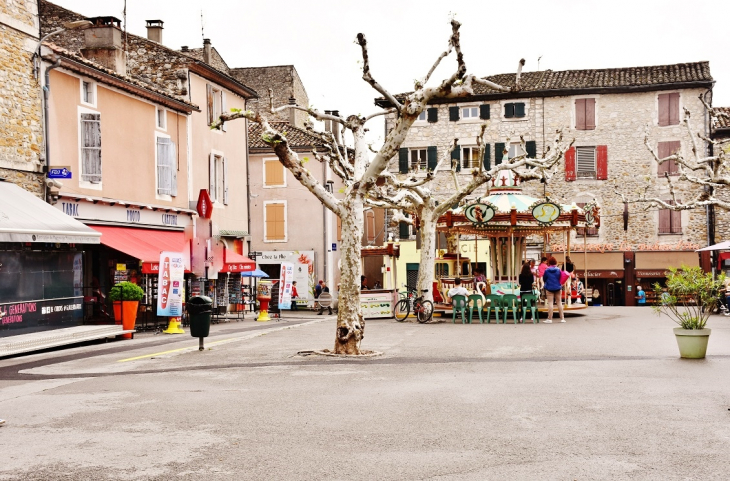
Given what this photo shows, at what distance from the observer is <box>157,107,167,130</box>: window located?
29922mm

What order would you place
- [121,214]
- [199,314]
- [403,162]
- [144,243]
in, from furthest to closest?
[403,162], [121,214], [144,243], [199,314]

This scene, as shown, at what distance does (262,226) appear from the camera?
50.1 m

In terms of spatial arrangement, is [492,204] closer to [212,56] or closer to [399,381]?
[399,381]

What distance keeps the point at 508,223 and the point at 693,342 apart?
15.0 metres

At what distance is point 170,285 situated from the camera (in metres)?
23.5

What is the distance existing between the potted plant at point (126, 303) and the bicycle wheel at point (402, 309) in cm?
855

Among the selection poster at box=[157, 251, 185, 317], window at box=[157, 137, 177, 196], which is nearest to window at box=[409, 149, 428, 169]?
window at box=[157, 137, 177, 196]

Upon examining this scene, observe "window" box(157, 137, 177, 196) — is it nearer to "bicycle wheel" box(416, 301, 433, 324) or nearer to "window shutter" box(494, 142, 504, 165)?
"bicycle wheel" box(416, 301, 433, 324)

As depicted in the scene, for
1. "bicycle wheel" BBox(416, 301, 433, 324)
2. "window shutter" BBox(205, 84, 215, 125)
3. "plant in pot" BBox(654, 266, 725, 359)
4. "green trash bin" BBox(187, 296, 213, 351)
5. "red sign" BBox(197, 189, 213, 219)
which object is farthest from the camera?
"window shutter" BBox(205, 84, 215, 125)

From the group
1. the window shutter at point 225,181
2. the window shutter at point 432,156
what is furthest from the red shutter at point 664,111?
the window shutter at point 225,181

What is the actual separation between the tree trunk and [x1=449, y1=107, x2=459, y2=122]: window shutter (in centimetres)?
3563

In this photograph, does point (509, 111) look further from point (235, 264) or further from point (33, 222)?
point (33, 222)

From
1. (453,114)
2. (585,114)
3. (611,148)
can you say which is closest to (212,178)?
(453,114)

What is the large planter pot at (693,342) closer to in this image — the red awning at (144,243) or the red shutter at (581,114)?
the red awning at (144,243)
